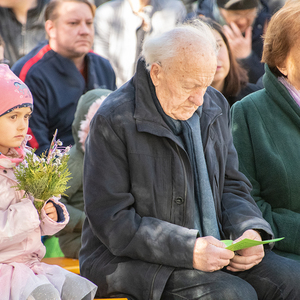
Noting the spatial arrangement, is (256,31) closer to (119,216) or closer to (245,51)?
(245,51)

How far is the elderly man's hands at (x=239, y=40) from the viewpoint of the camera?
5.16 meters

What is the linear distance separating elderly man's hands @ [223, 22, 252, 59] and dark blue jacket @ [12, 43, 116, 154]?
1533mm

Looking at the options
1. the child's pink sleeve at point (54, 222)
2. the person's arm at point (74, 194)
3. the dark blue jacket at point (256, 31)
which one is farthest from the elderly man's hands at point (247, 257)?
the dark blue jacket at point (256, 31)

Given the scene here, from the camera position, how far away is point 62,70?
15.5 feet

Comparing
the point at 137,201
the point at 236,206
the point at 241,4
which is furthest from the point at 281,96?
the point at 241,4

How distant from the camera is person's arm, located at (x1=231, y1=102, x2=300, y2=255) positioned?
2.84 m

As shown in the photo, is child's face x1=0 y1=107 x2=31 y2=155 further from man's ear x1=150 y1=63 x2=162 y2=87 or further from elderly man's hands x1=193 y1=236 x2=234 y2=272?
elderly man's hands x1=193 y1=236 x2=234 y2=272

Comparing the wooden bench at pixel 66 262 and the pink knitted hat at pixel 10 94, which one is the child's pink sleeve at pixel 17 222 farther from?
the wooden bench at pixel 66 262

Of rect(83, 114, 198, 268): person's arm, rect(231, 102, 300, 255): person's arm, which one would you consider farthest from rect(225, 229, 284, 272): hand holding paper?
rect(231, 102, 300, 255): person's arm

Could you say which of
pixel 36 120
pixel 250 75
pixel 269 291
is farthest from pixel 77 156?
pixel 250 75

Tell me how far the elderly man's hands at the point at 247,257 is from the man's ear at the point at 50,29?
3279 millimetres

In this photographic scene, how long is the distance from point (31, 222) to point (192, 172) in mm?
849

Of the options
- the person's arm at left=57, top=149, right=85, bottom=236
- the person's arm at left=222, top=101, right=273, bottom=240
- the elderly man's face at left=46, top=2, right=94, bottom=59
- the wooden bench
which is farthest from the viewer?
the elderly man's face at left=46, top=2, right=94, bottom=59

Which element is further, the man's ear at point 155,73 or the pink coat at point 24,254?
the man's ear at point 155,73
